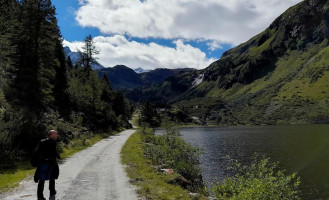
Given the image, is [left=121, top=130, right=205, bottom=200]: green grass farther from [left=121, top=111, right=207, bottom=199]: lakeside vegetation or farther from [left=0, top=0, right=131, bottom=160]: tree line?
[left=0, top=0, right=131, bottom=160]: tree line

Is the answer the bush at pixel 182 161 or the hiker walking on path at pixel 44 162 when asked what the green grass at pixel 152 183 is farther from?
the hiker walking on path at pixel 44 162

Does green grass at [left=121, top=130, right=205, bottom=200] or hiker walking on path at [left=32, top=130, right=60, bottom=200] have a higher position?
hiker walking on path at [left=32, top=130, right=60, bottom=200]

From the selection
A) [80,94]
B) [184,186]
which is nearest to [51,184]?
[184,186]

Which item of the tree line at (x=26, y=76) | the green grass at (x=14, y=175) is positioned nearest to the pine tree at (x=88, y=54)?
the tree line at (x=26, y=76)

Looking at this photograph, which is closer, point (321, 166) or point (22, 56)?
point (22, 56)

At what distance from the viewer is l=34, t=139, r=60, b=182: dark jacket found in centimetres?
1323

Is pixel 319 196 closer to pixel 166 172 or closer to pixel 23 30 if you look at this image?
pixel 166 172

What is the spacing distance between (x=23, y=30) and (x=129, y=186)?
29031mm

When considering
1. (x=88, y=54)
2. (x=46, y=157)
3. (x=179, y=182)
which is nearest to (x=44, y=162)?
(x=46, y=157)

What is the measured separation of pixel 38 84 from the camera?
33.4 metres

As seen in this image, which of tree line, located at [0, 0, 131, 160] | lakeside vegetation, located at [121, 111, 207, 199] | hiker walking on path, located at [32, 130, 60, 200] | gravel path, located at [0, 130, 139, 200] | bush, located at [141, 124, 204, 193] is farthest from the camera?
bush, located at [141, 124, 204, 193]

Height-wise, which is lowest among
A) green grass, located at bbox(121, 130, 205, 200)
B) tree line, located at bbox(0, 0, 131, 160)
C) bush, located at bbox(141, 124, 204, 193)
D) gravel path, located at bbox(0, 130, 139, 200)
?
bush, located at bbox(141, 124, 204, 193)

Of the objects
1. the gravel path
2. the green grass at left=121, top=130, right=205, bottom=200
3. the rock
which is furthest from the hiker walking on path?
the rock

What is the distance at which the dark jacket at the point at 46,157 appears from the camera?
1323 centimetres
